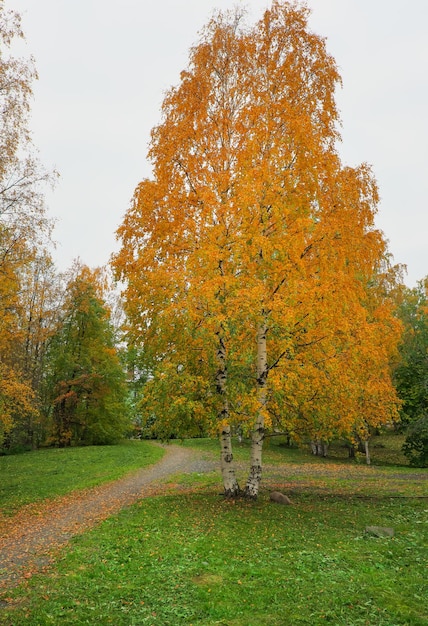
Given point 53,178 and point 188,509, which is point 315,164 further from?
point 188,509

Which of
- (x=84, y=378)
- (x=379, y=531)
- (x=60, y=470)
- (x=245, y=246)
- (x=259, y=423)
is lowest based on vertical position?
(x=60, y=470)

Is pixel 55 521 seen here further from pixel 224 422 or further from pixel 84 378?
pixel 84 378

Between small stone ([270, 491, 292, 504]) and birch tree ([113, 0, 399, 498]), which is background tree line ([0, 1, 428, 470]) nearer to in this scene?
birch tree ([113, 0, 399, 498])

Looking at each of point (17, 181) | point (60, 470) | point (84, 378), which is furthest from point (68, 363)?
point (17, 181)

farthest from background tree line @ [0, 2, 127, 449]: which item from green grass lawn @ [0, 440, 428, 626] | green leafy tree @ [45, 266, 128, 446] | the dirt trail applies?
green grass lawn @ [0, 440, 428, 626]

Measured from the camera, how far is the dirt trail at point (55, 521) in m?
8.81

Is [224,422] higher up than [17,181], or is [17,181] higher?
[17,181]

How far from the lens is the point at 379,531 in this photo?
10156 millimetres

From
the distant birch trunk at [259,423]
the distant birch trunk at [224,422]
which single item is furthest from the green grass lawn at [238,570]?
the distant birch trunk at [224,422]

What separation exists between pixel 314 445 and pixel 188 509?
2251cm

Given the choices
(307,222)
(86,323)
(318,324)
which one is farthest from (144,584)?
(86,323)

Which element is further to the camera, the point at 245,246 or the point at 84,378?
the point at 84,378

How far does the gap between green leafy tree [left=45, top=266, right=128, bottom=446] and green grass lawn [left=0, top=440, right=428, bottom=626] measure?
23.4 metres

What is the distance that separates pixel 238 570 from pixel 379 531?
4.03 meters
